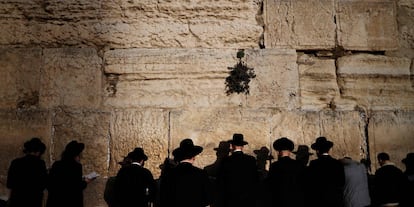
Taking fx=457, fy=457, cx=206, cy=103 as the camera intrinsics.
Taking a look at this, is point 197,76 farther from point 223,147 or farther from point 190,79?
point 223,147

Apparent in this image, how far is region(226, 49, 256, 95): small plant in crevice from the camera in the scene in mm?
6277

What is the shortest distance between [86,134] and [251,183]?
235 centimetres

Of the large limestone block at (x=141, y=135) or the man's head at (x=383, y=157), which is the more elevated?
the large limestone block at (x=141, y=135)

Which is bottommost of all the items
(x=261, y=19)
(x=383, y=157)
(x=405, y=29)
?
(x=383, y=157)

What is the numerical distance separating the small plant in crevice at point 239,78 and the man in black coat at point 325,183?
1.56 meters

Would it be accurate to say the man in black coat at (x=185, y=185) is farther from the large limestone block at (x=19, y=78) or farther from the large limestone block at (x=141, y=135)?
the large limestone block at (x=19, y=78)

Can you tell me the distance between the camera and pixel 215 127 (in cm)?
614

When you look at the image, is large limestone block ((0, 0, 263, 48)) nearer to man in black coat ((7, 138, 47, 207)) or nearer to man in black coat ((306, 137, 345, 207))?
man in black coat ((7, 138, 47, 207))

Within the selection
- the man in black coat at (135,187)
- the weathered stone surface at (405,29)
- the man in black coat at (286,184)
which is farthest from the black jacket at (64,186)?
the weathered stone surface at (405,29)

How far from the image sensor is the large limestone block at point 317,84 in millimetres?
6461

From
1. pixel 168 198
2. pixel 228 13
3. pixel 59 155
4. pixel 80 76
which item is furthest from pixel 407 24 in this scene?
pixel 59 155

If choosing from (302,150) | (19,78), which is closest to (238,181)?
(302,150)

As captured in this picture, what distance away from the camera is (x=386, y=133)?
245 inches

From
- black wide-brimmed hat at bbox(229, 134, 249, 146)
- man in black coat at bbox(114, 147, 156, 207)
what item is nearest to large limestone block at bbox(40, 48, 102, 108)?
man in black coat at bbox(114, 147, 156, 207)
